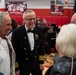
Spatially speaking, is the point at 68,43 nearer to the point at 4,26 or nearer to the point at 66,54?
the point at 66,54

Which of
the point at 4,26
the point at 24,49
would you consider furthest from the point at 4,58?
the point at 24,49

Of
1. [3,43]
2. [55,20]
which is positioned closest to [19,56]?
[3,43]

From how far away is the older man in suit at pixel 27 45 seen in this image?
312 cm

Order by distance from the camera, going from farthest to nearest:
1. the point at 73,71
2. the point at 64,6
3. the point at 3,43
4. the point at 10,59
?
the point at 64,6 → the point at 10,59 → the point at 3,43 → the point at 73,71

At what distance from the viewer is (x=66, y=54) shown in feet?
5.65

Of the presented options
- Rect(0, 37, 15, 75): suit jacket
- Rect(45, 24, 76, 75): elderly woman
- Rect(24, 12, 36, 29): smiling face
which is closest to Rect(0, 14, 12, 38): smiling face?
Rect(0, 37, 15, 75): suit jacket

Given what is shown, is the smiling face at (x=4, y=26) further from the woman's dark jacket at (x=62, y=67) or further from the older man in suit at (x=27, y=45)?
the older man in suit at (x=27, y=45)

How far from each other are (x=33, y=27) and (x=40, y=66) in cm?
71

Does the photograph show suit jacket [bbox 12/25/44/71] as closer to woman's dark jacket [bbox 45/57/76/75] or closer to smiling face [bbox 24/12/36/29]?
smiling face [bbox 24/12/36/29]

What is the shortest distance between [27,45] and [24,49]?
0.08 metres

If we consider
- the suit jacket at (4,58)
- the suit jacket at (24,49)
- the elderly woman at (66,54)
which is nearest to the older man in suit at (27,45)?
the suit jacket at (24,49)

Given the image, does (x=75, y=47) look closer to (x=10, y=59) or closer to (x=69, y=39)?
(x=69, y=39)

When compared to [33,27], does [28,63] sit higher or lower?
lower

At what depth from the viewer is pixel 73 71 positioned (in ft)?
5.40
